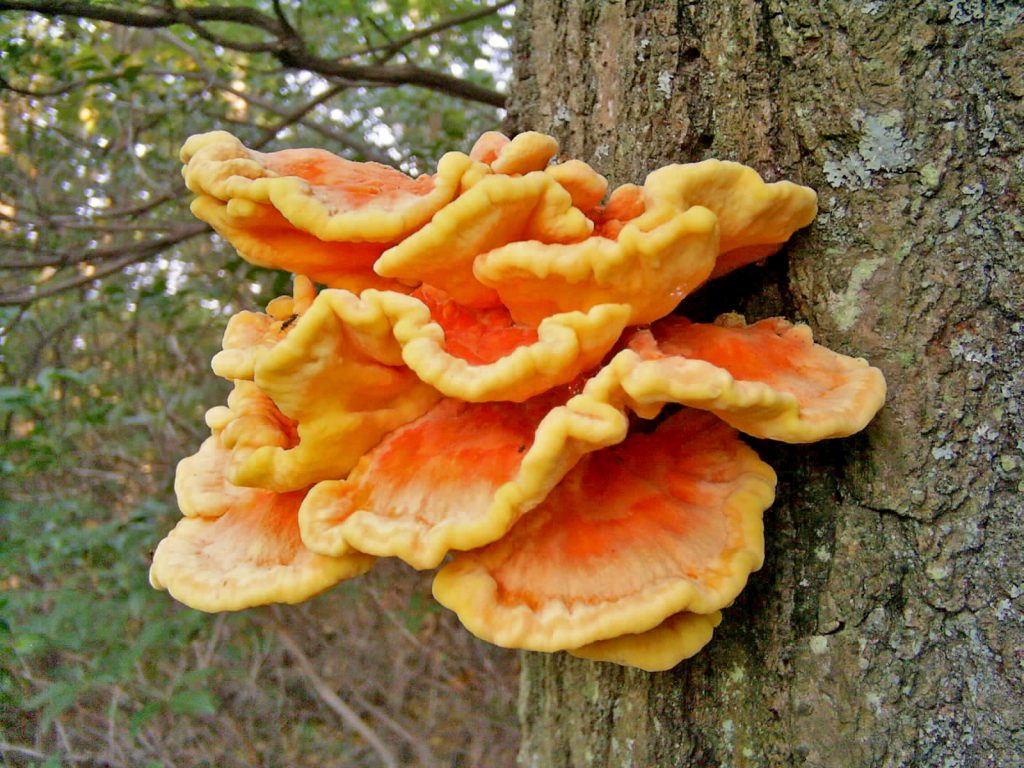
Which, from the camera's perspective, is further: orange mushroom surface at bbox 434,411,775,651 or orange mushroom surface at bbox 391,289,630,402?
orange mushroom surface at bbox 434,411,775,651

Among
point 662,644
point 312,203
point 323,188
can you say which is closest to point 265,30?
point 323,188

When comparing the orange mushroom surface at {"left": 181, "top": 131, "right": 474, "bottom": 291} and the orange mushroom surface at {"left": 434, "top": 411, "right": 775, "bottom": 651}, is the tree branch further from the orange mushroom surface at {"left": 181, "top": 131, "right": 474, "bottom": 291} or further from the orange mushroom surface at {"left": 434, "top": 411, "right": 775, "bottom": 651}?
the orange mushroom surface at {"left": 434, "top": 411, "right": 775, "bottom": 651}

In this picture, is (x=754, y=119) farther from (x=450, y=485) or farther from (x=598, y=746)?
(x=598, y=746)

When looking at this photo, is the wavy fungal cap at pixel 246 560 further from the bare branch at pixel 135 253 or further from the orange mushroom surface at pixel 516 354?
the bare branch at pixel 135 253

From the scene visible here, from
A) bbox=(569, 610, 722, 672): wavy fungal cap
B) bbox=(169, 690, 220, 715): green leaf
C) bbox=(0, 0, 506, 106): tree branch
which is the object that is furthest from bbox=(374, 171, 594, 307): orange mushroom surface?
bbox=(169, 690, 220, 715): green leaf

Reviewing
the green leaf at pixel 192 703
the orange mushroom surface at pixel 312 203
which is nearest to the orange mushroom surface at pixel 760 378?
the orange mushroom surface at pixel 312 203

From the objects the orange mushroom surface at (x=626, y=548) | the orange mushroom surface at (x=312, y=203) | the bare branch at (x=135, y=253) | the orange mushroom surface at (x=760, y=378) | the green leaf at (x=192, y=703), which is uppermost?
the orange mushroom surface at (x=312, y=203)

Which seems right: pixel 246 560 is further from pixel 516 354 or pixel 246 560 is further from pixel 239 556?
pixel 516 354
